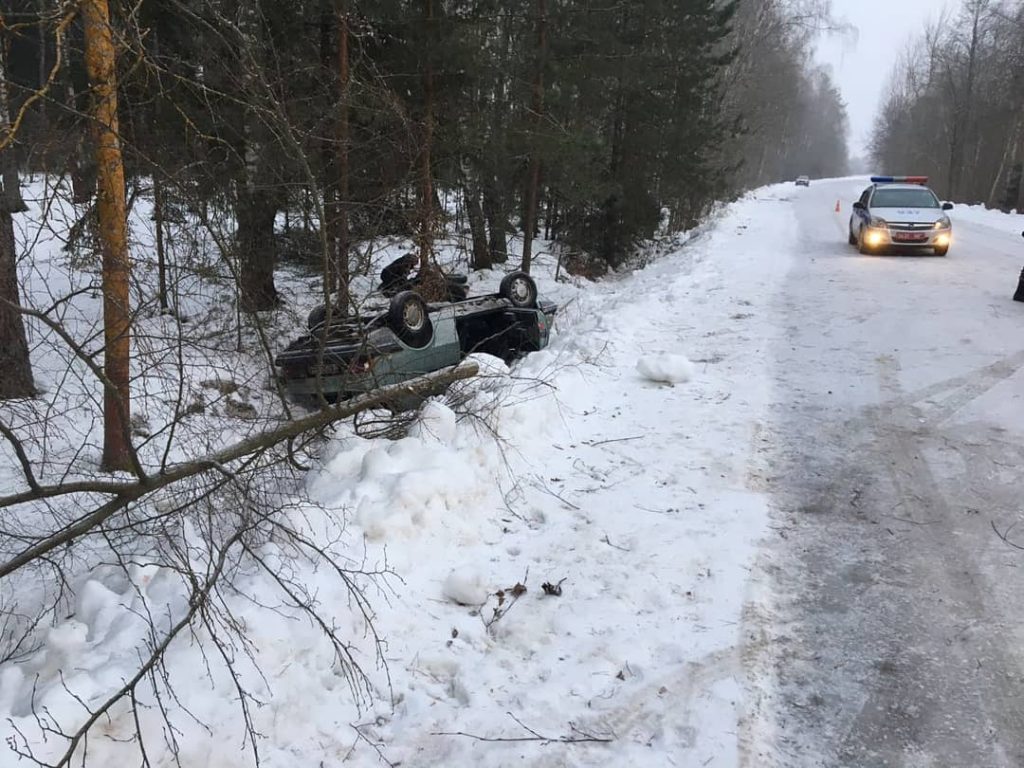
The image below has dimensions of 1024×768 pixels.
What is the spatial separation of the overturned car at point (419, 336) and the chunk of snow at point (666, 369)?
63.2 inches

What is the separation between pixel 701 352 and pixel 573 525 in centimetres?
441

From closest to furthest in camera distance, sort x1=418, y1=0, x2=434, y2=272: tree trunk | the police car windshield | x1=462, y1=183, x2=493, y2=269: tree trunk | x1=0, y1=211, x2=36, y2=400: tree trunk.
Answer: x1=0, y1=211, x2=36, y2=400: tree trunk < x1=418, y1=0, x2=434, y2=272: tree trunk < the police car windshield < x1=462, y1=183, x2=493, y2=269: tree trunk

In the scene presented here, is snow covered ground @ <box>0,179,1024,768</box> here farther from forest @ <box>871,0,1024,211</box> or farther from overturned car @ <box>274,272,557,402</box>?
forest @ <box>871,0,1024,211</box>

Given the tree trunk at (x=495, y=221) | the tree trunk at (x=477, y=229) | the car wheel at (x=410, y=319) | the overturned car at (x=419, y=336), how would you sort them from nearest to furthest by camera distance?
the overturned car at (x=419, y=336), the car wheel at (x=410, y=319), the tree trunk at (x=477, y=229), the tree trunk at (x=495, y=221)

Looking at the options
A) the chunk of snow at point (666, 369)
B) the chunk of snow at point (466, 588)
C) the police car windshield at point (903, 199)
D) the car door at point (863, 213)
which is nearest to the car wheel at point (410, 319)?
the chunk of snow at point (666, 369)

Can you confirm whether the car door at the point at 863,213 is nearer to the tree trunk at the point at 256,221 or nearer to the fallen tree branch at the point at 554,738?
the tree trunk at the point at 256,221

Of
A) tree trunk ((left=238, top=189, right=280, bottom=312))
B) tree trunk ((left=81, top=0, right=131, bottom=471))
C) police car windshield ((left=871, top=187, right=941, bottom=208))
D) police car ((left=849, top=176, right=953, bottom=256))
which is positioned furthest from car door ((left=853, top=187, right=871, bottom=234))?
tree trunk ((left=81, top=0, right=131, bottom=471))

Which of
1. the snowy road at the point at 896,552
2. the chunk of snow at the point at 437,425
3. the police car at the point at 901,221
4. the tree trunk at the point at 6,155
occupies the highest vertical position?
the tree trunk at the point at 6,155

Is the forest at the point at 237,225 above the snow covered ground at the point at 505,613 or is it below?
above

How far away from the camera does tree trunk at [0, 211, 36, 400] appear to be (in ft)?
19.4

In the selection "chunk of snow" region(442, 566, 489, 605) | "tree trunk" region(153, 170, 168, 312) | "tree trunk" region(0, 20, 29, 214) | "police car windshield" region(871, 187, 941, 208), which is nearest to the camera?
"chunk of snow" region(442, 566, 489, 605)

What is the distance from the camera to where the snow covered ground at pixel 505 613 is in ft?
9.61

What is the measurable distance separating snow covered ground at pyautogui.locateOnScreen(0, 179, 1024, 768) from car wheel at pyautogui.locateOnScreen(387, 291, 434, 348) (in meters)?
2.44

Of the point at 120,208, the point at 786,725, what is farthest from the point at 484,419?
the point at 120,208
